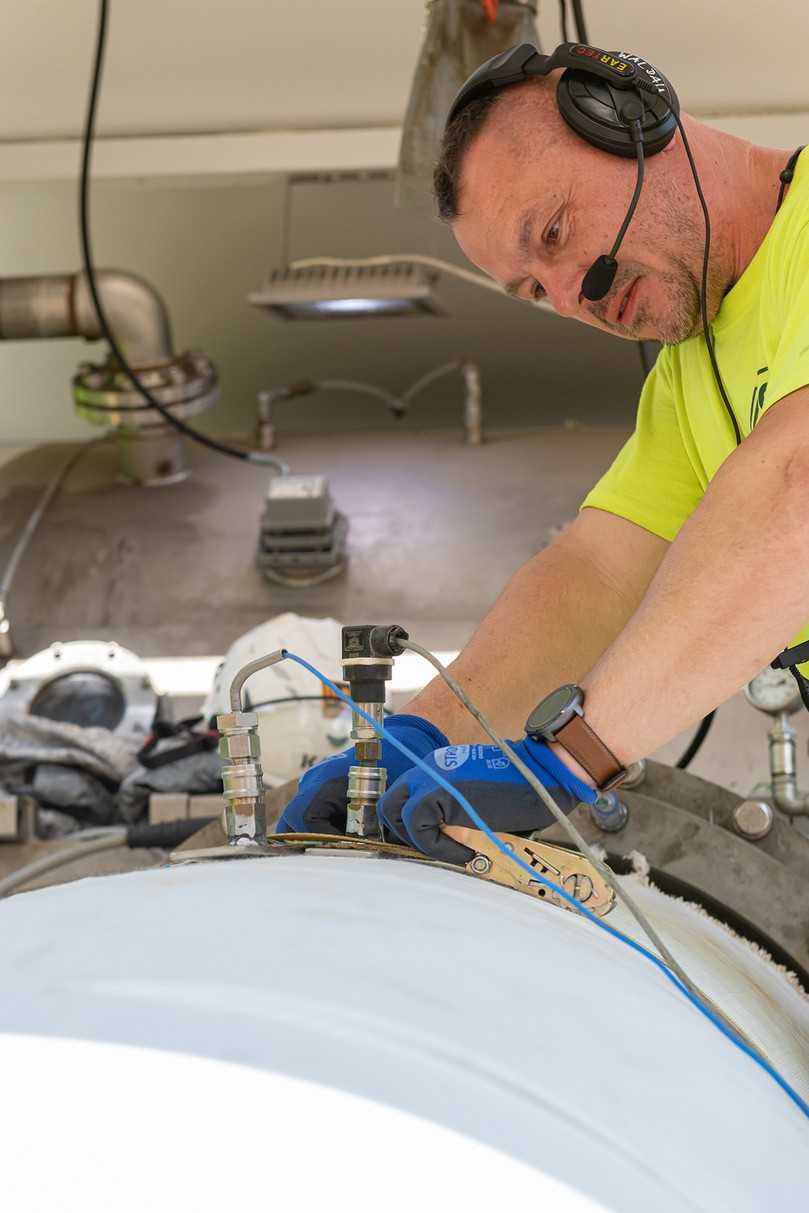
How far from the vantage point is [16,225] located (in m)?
3.45

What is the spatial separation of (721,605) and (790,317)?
30 centimetres

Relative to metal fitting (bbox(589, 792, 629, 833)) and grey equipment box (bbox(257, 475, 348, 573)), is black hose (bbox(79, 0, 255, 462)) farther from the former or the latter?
metal fitting (bbox(589, 792, 629, 833))

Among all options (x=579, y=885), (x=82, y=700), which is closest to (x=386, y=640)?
(x=579, y=885)

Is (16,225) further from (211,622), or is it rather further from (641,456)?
(641,456)

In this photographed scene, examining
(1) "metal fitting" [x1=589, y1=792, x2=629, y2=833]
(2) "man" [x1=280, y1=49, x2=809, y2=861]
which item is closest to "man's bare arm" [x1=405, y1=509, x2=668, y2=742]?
(2) "man" [x1=280, y1=49, x2=809, y2=861]

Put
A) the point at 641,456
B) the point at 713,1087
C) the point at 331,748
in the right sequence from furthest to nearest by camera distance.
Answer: the point at 331,748
the point at 641,456
the point at 713,1087

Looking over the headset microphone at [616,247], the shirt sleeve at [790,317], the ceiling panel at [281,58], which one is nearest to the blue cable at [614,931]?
the shirt sleeve at [790,317]

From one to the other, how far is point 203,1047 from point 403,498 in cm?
242

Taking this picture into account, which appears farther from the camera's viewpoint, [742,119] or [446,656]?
[742,119]

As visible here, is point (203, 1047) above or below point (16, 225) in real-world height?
below

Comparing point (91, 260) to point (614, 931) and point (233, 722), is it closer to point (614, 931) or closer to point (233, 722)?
point (233, 722)

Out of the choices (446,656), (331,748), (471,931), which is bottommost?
(471,931)

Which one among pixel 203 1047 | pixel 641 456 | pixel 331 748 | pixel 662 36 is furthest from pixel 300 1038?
pixel 662 36

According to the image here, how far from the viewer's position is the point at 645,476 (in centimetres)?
147
